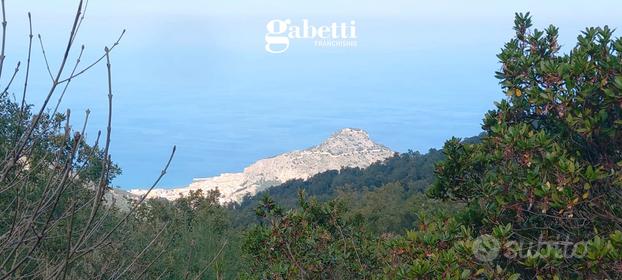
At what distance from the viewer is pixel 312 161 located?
59750 mm

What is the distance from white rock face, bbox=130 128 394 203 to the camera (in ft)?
188

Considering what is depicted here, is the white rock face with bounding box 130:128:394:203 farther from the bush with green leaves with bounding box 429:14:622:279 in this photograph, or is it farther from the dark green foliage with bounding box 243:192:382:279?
the bush with green leaves with bounding box 429:14:622:279

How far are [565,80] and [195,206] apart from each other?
22.8m

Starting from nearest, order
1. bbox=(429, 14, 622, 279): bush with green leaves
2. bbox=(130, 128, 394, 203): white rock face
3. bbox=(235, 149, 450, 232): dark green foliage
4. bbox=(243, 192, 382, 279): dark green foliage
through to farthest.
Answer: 1. bbox=(429, 14, 622, 279): bush with green leaves
2. bbox=(243, 192, 382, 279): dark green foliage
3. bbox=(235, 149, 450, 232): dark green foliage
4. bbox=(130, 128, 394, 203): white rock face

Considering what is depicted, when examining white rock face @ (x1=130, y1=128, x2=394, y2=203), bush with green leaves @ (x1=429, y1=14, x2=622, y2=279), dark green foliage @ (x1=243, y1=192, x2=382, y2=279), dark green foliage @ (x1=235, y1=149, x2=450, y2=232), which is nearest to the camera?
bush with green leaves @ (x1=429, y1=14, x2=622, y2=279)

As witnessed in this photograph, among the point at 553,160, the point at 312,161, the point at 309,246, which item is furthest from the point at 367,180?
the point at 553,160

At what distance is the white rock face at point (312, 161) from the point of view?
2254 inches

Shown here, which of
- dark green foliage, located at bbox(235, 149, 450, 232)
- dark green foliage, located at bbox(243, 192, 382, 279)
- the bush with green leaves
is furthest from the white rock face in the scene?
the bush with green leaves

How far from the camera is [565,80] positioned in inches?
232

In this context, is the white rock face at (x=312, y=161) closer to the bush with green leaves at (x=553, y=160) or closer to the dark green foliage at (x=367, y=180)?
the dark green foliage at (x=367, y=180)

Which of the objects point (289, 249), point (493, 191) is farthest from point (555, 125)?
point (289, 249)

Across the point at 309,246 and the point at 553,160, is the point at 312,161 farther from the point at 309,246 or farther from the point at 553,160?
the point at 553,160

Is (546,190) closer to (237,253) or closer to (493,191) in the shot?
(493,191)

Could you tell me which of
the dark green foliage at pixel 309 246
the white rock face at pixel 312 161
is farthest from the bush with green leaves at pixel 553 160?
the white rock face at pixel 312 161
